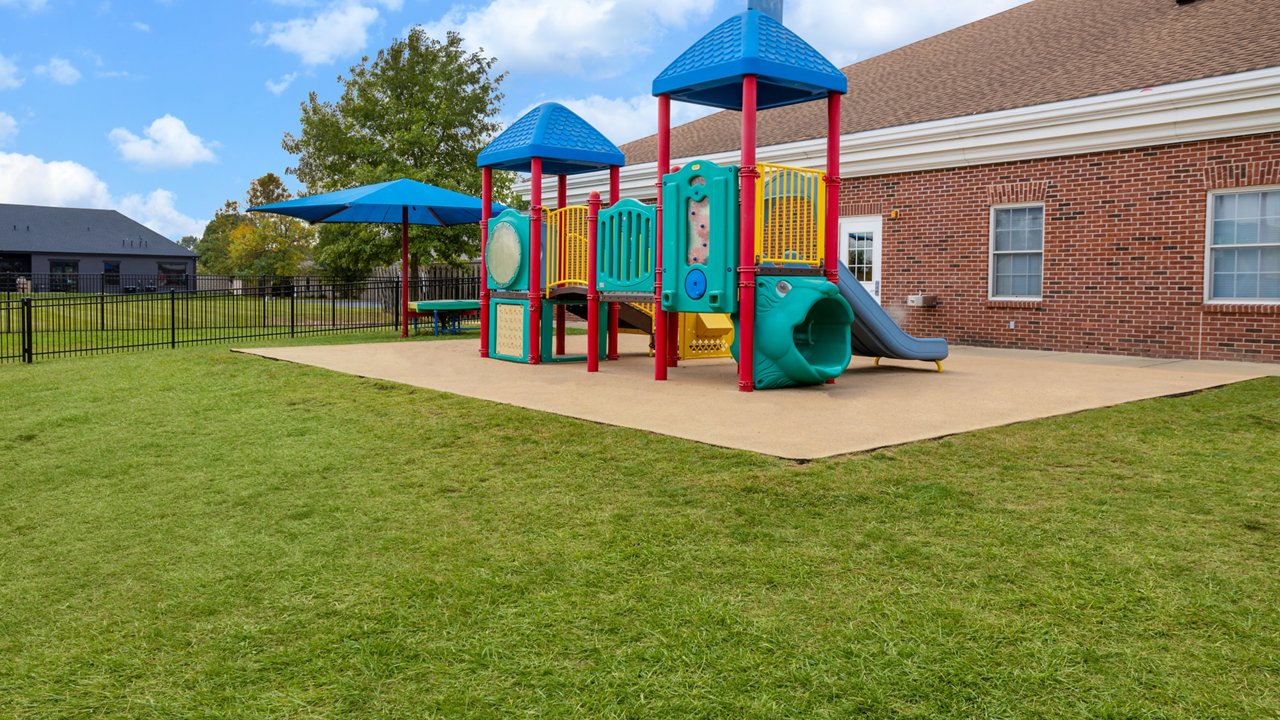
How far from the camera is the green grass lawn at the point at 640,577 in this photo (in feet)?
10.1

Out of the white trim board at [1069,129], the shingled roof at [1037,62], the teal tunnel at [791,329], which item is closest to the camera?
the teal tunnel at [791,329]

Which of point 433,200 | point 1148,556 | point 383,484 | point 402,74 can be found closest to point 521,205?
point 402,74

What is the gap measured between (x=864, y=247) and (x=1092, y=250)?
4.15 m

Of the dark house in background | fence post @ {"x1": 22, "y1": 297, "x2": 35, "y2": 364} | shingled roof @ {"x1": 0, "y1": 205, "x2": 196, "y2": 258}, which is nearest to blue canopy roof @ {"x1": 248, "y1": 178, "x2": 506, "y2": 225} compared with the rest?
fence post @ {"x1": 22, "y1": 297, "x2": 35, "y2": 364}

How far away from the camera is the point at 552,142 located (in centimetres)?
1205

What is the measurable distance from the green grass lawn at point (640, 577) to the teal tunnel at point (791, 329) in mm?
2359

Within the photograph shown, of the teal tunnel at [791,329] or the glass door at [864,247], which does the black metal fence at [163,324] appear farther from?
the teal tunnel at [791,329]

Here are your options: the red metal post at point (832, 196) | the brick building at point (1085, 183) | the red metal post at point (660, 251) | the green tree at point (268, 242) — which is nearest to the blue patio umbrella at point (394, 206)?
the red metal post at point (660, 251)

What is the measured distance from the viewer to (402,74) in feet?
120

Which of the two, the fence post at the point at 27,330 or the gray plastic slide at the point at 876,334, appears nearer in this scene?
the gray plastic slide at the point at 876,334

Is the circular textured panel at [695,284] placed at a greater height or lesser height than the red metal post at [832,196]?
lesser

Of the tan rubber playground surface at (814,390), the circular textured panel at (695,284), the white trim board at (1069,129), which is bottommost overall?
the tan rubber playground surface at (814,390)

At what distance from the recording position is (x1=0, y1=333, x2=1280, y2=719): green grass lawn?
3064 millimetres

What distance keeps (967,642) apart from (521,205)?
101 ft
